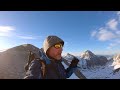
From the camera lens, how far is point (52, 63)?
77.3 inches

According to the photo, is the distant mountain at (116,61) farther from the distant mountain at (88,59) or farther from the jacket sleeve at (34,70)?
the jacket sleeve at (34,70)

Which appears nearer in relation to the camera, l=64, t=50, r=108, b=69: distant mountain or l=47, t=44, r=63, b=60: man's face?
l=47, t=44, r=63, b=60: man's face

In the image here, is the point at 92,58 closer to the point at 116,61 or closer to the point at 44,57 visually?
the point at 116,61

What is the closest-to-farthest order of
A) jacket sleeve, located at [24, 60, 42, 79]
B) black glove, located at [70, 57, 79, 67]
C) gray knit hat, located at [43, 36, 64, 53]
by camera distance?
jacket sleeve, located at [24, 60, 42, 79]
gray knit hat, located at [43, 36, 64, 53]
black glove, located at [70, 57, 79, 67]

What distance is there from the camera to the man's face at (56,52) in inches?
77.6

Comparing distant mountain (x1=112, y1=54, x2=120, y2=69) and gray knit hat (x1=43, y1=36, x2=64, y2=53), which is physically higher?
gray knit hat (x1=43, y1=36, x2=64, y2=53)

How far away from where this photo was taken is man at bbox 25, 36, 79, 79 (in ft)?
6.16

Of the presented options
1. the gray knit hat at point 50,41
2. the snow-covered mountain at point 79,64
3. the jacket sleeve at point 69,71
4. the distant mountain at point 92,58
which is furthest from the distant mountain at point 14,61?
the distant mountain at point 92,58

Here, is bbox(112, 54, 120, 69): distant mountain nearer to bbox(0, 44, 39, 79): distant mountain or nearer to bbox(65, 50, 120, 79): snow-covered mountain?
bbox(65, 50, 120, 79): snow-covered mountain

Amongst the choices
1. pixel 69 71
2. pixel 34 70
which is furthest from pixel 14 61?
pixel 69 71

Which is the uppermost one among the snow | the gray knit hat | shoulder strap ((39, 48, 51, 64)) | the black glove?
the gray knit hat

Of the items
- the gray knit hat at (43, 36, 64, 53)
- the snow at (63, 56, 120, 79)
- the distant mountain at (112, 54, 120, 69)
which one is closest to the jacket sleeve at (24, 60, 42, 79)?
the gray knit hat at (43, 36, 64, 53)
